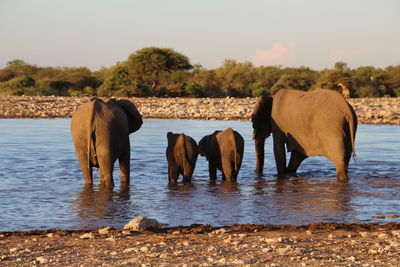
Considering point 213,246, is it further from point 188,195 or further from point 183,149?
point 183,149

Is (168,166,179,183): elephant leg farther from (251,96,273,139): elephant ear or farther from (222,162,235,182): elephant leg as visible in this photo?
(251,96,273,139): elephant ear

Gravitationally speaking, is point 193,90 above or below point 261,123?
above

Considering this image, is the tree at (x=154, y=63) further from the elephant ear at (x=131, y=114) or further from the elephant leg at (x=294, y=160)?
the elephant ear at (x=131, y=114)

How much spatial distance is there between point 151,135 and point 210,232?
15859 millimetres

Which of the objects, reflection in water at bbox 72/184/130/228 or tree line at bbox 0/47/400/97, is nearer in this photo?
reflection in water at bbox 72/184/130/228

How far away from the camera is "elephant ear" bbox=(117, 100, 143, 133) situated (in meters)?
12.1

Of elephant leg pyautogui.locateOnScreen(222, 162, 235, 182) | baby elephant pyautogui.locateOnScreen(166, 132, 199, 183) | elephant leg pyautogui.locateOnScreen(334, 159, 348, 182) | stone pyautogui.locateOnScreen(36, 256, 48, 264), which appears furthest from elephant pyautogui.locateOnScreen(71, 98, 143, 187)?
stone pyautogui.locateOnScreen(36, 256, 48, 264)

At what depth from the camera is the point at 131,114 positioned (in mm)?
12219

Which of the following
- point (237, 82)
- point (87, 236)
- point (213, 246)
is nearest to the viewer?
point (213, 246)

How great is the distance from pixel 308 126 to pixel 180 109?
22.1 meters

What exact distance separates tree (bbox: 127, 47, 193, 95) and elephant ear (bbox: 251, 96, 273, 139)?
3677 cm

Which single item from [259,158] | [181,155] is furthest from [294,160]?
[181,155]

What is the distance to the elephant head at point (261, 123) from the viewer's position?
13.9 metres

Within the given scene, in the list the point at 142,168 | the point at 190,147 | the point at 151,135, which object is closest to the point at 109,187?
the point at 190,147
